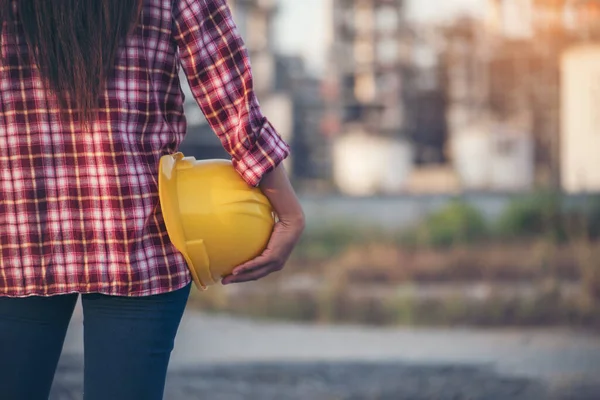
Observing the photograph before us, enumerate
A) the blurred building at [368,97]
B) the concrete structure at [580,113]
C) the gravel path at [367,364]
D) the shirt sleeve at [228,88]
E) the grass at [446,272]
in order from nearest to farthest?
1. the shirt sleeve at [228,88]
2. the gravel path at [367,364]
3. the grass at [446,272]
4. the concrete structure at [580,113]
5. the blurred building at [368,97]

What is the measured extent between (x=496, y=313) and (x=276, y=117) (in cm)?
437

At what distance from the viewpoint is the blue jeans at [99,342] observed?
1.55 m

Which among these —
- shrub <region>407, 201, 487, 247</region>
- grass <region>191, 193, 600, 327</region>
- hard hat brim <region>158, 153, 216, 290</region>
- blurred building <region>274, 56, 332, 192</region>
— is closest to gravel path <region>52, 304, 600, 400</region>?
grass <region>191, 193, 600, 327</region>

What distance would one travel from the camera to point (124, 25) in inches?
62.3

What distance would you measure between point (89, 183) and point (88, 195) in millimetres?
19

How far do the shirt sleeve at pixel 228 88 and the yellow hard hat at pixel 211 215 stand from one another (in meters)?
0.04

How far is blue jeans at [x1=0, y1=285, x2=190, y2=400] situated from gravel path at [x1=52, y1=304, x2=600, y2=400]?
2.70 metres

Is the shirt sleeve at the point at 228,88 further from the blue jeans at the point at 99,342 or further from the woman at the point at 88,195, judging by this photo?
the blue jeans at the point at 99,342

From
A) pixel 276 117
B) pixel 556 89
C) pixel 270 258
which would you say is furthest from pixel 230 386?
pixel 556 89

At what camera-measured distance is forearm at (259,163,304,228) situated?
171 cm

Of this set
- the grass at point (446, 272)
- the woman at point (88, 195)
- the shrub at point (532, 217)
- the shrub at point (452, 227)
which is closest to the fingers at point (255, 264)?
the woman at point (88, 195)

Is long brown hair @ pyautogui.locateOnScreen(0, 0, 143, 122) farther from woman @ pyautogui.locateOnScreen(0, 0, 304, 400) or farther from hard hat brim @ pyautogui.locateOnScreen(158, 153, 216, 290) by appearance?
hard hat brim @ pyautogui.locateOnScreen(158, 153, 216, 290)

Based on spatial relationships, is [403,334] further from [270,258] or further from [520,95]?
[520,95]

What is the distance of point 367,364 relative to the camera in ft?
16.3
